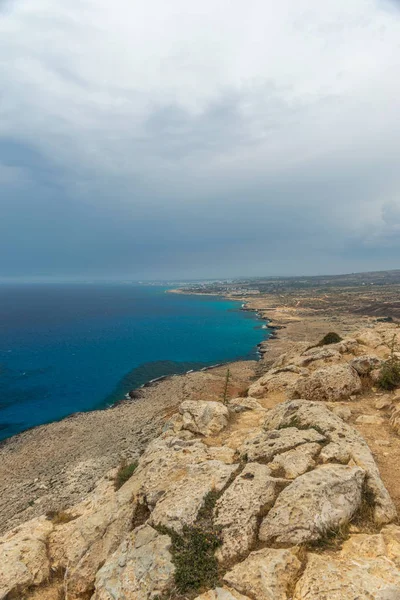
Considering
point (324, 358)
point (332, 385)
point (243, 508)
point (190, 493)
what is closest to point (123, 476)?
point (190, 493)

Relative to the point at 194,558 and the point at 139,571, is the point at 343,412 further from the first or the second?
the point at 139,571

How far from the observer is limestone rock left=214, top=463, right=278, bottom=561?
27.0 ft

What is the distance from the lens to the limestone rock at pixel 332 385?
18094 mm

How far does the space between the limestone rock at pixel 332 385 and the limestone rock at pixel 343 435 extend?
396 centimetres

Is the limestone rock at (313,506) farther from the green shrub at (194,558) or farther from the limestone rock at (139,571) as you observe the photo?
the limestone rock at (139,571)

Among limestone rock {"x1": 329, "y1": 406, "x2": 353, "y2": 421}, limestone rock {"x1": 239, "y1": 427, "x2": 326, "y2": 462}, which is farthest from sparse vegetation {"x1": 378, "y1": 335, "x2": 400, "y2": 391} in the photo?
limestone rock {"x1": 239, "y1": 427, "x2": 326, "y2": 462}

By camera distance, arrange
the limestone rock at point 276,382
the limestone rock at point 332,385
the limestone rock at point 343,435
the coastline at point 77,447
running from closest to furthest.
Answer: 1. the limestone rock at point 343,435
2. the limestone rock at point 332,385
3. the coastline at point 77,447
4. the limestone rock at point 276,382

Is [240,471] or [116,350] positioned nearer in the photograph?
[240,471]

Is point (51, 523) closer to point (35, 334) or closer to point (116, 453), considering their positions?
point (116, 453)

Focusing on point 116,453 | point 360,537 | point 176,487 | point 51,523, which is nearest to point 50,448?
point 116,453

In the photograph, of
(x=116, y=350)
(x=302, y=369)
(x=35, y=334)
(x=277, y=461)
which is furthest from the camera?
(x=35, y=334)

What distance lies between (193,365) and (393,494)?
56.8 m

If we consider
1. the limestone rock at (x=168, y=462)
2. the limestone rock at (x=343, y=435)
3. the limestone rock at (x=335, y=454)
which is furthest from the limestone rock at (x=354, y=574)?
the limestone rock at (x=168, y=462)

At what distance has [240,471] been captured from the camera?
10.9 metres
